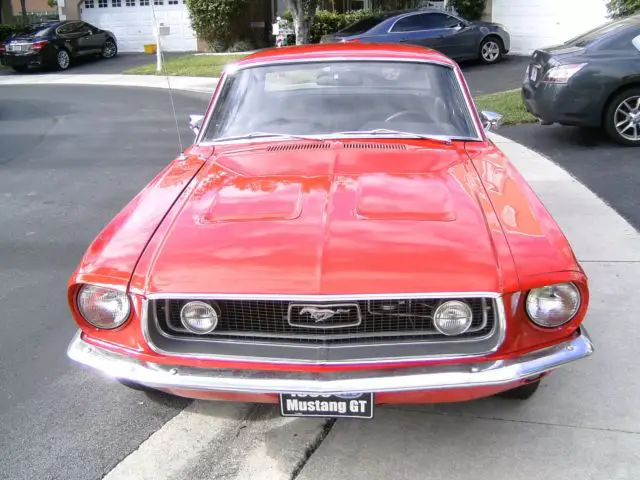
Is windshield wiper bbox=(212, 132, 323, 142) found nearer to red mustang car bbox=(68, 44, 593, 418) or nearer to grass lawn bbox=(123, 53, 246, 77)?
red mustang car bbox=(68, 44, 593, 418)

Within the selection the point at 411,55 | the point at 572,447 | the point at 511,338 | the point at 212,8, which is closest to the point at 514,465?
the point at 572,447

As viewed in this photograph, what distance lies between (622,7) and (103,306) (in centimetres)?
1568

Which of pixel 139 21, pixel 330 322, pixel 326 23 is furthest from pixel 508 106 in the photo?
pixel 139 21

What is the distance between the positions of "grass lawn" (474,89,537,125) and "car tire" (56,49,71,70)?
561 inches

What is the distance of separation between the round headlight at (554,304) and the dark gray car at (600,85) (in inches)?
236

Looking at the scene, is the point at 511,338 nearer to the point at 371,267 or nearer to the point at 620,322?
the point at 371,267

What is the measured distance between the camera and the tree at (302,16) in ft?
57.3

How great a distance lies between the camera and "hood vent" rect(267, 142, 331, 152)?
3658 millimetres

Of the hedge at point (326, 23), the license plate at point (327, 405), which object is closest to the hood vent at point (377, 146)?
the license plate at point (327, 405)

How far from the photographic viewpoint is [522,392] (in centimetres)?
310

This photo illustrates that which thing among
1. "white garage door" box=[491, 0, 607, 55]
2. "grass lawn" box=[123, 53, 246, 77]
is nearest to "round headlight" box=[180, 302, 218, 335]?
"grass lawn" box=[123, 53, 246, 77]

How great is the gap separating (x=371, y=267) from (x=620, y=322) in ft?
7.14

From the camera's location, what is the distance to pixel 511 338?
8.22 feet

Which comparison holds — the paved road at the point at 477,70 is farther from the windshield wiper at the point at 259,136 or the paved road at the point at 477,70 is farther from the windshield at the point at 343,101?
the windshield wiper at the point at 259,136
